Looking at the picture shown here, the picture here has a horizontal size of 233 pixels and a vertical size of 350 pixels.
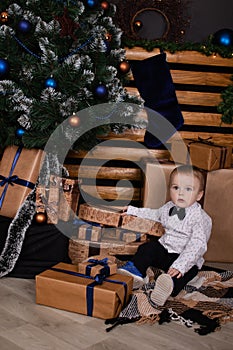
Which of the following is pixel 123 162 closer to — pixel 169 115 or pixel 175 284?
pixel 169 115

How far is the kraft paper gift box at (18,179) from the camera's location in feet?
8.91

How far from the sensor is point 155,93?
3.19 metres

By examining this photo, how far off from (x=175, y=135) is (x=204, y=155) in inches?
21.6

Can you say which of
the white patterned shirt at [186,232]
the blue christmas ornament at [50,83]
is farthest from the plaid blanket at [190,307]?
the blue christmas ornament at [50,83]

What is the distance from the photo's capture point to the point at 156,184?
3010 mm

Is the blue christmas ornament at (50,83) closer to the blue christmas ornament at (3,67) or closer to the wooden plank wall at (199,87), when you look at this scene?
the blue christmas ornament at (3,67)

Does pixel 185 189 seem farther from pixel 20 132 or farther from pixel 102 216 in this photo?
pixel 20 132

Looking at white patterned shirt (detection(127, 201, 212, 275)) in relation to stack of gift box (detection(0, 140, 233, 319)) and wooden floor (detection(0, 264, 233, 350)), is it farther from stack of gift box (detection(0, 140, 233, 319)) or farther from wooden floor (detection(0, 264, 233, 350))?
wooden floor (detection(0, 264, 233, 350))

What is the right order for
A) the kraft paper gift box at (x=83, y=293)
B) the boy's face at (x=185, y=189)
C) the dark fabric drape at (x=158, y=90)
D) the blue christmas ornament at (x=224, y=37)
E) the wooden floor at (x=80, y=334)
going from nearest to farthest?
1. the wooden floor at (x=80, y=334)
2. the kraft paper gift box at (x=83, y=293)
3. the boy's face at (x=185, y=189)
4. the dark fabric drape at (x=158, y=90)
5. the blue christmas ornament at (x=224, y=37)

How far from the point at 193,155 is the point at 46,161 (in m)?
0.92

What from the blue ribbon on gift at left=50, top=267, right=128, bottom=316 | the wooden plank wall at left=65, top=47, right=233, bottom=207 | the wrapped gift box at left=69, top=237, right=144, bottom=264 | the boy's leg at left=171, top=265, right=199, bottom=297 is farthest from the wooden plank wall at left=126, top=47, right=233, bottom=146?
the blue ribbon on gift at left=50, top=267, right=128, bottom=316

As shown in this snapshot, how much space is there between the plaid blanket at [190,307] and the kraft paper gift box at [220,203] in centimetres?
42

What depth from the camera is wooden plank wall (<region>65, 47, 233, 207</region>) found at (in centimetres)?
340

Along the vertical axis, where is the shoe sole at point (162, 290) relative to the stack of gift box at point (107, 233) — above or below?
below
